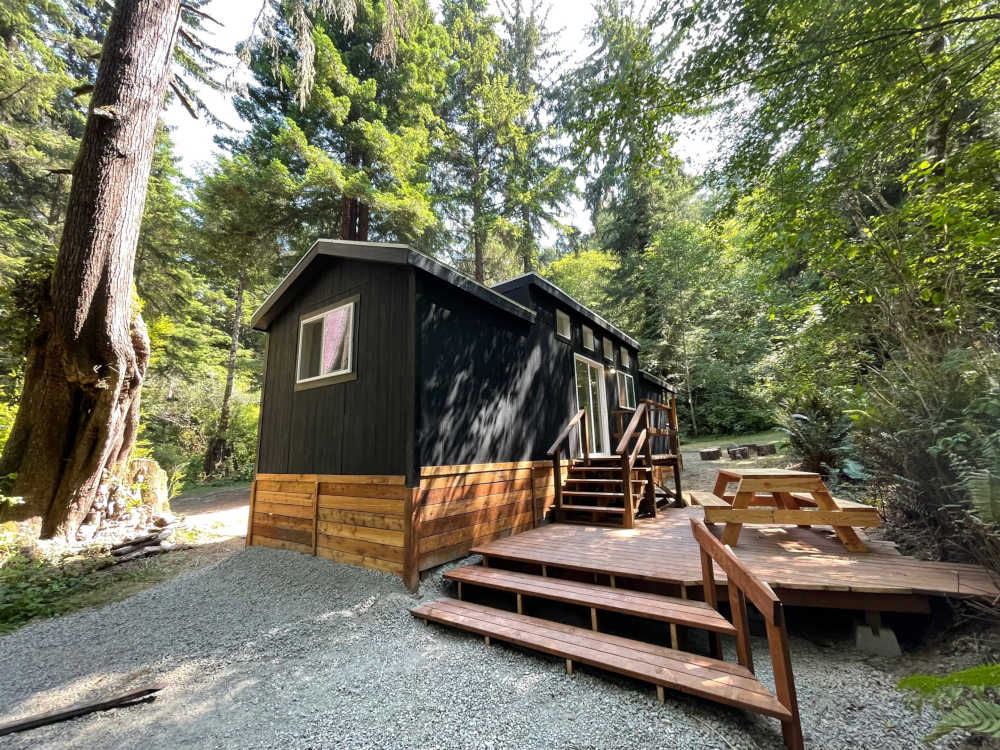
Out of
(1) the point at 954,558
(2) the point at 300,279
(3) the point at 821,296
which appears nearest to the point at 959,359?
(1) the point at 954,558

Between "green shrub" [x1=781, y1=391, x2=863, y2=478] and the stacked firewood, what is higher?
"green shrub" [x1=781, y1=391, x2=863, y2=478]

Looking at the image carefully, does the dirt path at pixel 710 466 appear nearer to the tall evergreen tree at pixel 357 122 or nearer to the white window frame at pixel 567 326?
the white window frame at pixel 567 326

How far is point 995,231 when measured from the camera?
9.87ft

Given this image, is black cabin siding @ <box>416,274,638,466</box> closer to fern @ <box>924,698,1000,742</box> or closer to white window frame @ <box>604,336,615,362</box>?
white window frame @ <box>604,336,615,362</box>

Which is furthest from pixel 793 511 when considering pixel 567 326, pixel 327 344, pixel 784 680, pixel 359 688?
pixel 327 344

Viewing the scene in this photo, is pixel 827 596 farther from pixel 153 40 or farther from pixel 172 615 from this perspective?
pixel 153 40

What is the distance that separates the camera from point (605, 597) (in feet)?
9.26

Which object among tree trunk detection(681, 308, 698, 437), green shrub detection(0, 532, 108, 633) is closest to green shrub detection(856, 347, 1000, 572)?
green shrub detection(0, 532, 108, 633)

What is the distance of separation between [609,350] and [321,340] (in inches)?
256

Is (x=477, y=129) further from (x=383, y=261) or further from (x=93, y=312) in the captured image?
(x=93, y=312)

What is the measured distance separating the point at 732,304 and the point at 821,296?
44.4 feet

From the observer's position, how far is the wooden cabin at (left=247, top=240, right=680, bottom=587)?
388cm

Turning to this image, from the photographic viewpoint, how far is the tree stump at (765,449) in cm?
1082

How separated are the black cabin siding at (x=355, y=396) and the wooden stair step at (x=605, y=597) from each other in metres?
1.17
